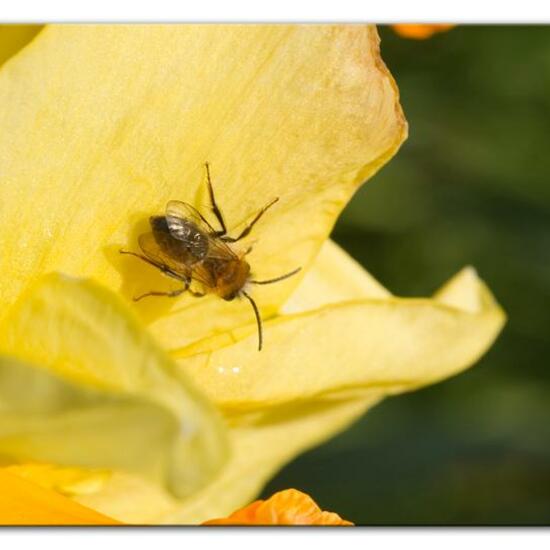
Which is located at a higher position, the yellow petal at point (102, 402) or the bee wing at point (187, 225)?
the yellow petal at point (102, 402)

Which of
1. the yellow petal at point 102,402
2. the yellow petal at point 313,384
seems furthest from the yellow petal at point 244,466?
the yellow petal at point 102,402

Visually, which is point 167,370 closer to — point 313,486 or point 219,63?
point 219,63

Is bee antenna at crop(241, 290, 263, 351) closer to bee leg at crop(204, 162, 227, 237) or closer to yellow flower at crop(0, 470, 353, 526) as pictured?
bee leg at crop(204, 162, 227, 237)

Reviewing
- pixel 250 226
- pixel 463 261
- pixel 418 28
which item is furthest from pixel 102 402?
pixel 463 261

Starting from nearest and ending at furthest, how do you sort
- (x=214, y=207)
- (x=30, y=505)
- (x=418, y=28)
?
1. (x=30, y=505)
2. (x=214, y=207)
3. (x=418, y=28)

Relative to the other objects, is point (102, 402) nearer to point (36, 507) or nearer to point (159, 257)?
point (36, 507)

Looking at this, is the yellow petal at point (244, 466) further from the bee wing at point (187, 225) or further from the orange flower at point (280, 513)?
the bee wing at point (187, 225)

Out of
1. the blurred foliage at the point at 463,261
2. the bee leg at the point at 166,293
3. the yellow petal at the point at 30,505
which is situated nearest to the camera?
the yellow petal at the point at 30,505

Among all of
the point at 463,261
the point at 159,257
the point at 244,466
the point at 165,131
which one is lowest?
the point at 463,261
